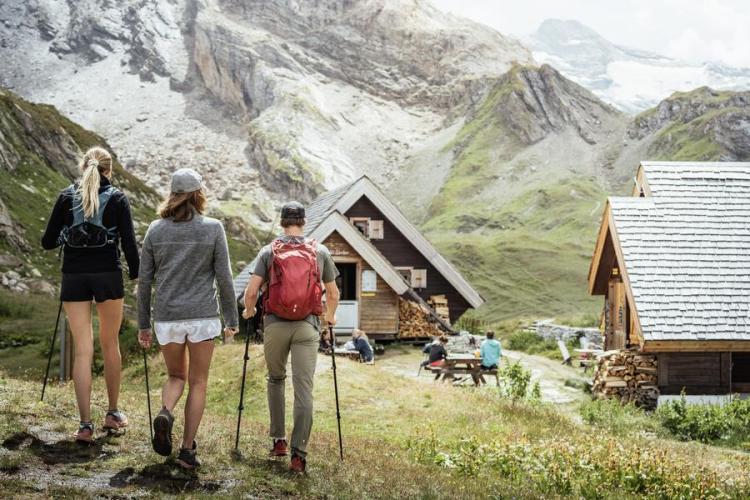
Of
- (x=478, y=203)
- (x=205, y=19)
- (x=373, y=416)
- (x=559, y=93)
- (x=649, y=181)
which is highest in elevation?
(x=205, y=19)

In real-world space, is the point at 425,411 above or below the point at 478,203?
below

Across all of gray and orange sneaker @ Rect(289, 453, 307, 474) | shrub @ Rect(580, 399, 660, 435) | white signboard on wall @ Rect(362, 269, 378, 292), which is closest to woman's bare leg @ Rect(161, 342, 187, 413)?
gray and orange sneaker @ Rect(289, 453, 307, 474)

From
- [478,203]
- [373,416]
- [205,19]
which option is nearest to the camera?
[373,416]

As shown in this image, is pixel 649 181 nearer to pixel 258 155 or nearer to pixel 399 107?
pixel 258 155

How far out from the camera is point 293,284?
770 cm

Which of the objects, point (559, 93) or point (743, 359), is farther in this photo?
point (559, 93)

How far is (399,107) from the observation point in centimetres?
17762

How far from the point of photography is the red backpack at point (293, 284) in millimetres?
7688

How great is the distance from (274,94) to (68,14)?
60350 mm

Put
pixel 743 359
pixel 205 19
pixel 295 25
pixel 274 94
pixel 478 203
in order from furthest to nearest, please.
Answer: pixel 295 25
pixel 205 19
pixel 274 94
pixel 478 203
pixel 743 359

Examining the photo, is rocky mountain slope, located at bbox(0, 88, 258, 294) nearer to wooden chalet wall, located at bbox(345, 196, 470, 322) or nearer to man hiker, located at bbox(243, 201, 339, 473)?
wooden chalet wall, located at bbox(345, 196, 470, 322)

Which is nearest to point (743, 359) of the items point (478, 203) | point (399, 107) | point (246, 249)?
point (246, 249)

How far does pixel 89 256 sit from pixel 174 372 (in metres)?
1.37

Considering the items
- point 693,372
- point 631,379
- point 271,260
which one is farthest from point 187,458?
point 693,372
